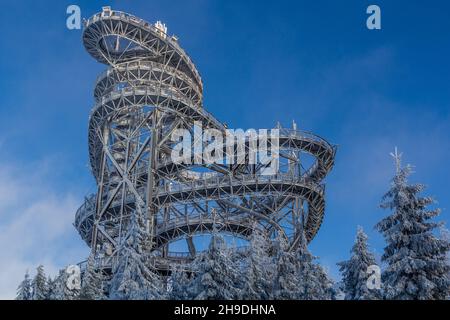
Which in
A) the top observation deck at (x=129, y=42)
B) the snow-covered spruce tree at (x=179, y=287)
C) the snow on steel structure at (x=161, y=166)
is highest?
the top observation deck at (x=129, y=42)

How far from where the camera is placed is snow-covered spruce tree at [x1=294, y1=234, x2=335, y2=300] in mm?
28469

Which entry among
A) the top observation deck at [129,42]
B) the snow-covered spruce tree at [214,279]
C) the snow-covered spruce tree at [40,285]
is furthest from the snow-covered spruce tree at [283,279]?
the top observation deck at [129,42]

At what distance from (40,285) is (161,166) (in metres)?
26.1

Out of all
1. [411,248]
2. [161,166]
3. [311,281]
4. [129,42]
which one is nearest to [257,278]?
[311,281]

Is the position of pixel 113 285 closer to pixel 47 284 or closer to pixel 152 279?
pixel 152 279

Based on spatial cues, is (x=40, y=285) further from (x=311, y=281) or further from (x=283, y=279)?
(x=311, y=281)

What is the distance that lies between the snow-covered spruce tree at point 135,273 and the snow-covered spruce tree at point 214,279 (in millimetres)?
2231

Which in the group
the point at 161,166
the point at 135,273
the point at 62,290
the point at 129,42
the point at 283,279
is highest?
the point at 129,42

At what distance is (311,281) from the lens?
95.1ft

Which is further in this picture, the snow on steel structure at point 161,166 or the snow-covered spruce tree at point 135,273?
the snow on steel structure at point 161,166

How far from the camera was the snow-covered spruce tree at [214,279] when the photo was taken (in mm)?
27281

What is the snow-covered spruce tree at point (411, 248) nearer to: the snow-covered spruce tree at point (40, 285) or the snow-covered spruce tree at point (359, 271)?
the snow-covered spruce tree at point (359, 271)

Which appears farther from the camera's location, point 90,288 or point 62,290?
point 90,288
